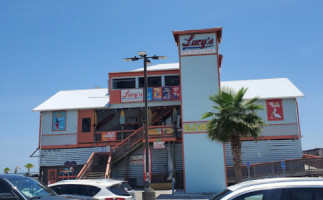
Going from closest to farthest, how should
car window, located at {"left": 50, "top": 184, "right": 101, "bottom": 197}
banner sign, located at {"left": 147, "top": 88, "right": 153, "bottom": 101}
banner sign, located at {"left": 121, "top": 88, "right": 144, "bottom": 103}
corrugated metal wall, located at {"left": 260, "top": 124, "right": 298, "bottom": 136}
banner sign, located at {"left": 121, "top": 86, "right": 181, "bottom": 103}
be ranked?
car window, located at {"left": 50, "top": 184, "right": 101, "bottom": 197} → corrugated metal wall, located at {"left": 260, "top": 124, "right": 298, "bottom": 136} → banner sign, located at {"left": 121, "top": 86, "right": 181, "bottom": 103} → banner sign, located at {"left": 147, "top": 88, "right": 153, "bottom": 101} → banner sign, located at {"left": 121, "top": 88, "right": 144, "bottom": 103}

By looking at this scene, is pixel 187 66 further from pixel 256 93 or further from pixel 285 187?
pixel 285 187

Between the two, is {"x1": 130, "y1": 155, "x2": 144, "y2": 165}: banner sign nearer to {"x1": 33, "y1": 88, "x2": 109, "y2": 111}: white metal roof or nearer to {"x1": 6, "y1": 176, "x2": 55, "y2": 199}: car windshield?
{"x1": 33, "y1": 88, "x2": 109, "y2": 111}: white metal roof

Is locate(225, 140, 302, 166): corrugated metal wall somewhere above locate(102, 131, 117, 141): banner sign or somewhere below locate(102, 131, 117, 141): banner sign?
below

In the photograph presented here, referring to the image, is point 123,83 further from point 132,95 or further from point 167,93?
point 167,93

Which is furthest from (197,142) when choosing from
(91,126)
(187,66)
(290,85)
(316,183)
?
(316,183)

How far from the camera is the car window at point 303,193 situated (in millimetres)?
4449

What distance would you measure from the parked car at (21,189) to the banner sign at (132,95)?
2059 cm

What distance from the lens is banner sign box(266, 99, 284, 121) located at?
27000 millimetres

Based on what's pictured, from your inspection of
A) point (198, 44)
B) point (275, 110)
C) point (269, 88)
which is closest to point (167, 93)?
point (198, 44)

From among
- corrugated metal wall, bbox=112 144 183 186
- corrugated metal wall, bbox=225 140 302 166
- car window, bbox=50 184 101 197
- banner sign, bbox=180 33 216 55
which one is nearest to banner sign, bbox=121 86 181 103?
corrugated metal wall, bbox=112 144 183 186

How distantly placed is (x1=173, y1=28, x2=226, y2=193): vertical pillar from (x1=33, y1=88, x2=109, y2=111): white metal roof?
8544 millimetres

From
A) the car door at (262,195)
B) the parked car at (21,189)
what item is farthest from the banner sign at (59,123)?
the car door at (262,195)

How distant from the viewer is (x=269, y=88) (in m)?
29.3

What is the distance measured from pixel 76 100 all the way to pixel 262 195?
27.5 metres
